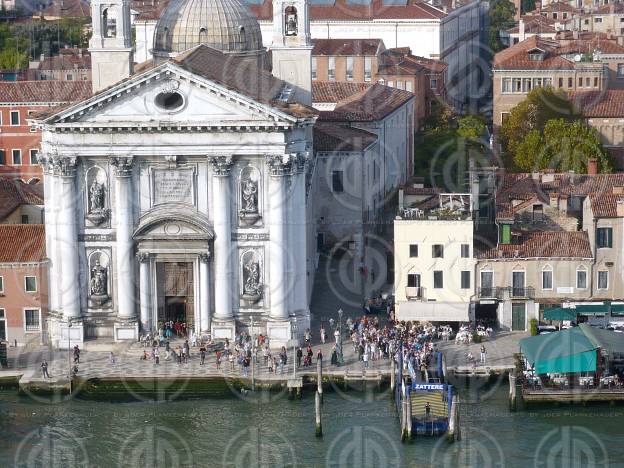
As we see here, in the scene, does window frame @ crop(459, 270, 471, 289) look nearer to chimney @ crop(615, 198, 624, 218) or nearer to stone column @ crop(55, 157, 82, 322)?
chimney @ crop(615, 198, 624, 218)

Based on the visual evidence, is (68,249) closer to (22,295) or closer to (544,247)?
(22,295)

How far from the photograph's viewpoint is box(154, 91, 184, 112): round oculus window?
43.0m

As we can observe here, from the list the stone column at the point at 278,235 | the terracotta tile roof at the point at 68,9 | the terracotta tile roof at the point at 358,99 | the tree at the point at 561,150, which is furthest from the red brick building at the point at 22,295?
the terracotta tile roof at the point at 68,9

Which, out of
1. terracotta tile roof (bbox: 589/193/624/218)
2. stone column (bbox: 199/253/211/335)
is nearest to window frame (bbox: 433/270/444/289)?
terracotta tile roof (bbox: 589/193/624/218)

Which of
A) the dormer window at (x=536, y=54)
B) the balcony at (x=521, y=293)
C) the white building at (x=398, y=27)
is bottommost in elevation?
the balcony at (x=521, y=293)

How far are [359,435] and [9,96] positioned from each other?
1181 inches

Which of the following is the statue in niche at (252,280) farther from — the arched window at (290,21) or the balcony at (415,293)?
the arched window at (290,21)

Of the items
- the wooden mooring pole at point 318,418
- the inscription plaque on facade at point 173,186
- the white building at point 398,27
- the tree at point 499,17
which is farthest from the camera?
the tree at point 499,17

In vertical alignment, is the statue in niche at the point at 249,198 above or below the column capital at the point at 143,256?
above

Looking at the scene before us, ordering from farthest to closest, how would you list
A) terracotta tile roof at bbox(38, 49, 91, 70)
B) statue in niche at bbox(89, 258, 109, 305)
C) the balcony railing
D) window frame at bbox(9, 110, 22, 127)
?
terracotta tile roof at bbox(38, 49, 91, 70)
window frame at bbox(9, 110, 22, 127)
the balcony railing
statue in niche at bbox(89, 258, 109, 305)

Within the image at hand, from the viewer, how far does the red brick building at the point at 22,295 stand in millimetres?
44406

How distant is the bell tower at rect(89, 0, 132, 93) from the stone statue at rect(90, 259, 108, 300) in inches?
179

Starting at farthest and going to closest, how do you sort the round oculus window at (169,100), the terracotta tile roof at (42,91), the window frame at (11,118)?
the terracotta tile roof at (42,91) → the window frame at (11,118) → the round oculus window at (169,100)

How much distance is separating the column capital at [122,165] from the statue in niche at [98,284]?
85.3 inches
